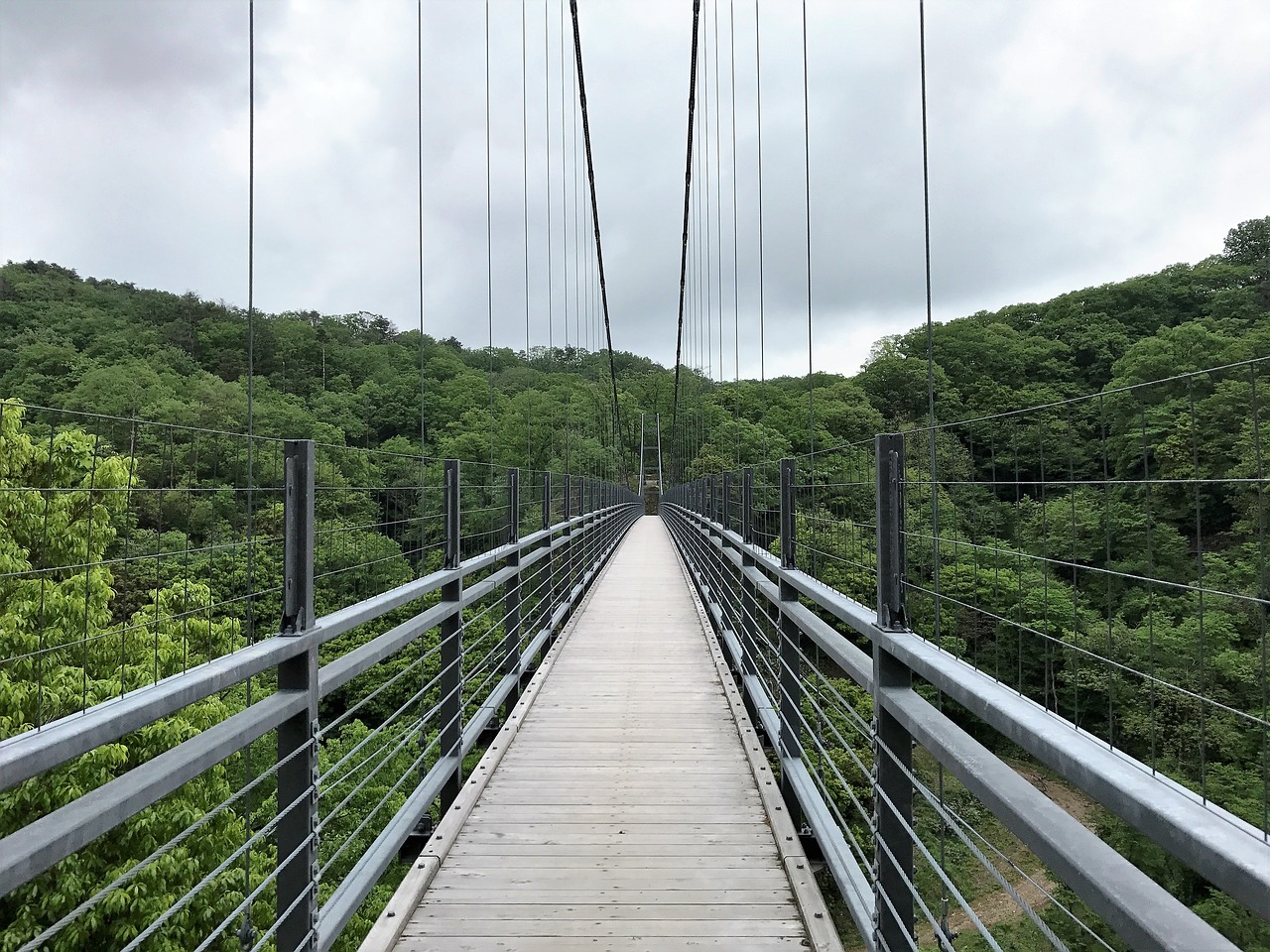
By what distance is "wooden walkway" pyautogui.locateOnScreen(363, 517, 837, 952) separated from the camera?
212 centimetres

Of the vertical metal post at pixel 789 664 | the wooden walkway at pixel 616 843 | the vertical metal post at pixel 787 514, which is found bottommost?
the wooden walkway at pixel 616 843

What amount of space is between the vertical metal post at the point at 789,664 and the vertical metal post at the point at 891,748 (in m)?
0.83

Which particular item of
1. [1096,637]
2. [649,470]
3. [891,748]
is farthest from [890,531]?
[649,470]

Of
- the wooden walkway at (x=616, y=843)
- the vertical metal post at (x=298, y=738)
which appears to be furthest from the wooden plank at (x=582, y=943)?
the vertical metal post at (x=298, y=738)

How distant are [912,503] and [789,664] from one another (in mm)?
1081

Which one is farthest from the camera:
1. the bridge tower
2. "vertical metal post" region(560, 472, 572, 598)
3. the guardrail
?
the bridge tower

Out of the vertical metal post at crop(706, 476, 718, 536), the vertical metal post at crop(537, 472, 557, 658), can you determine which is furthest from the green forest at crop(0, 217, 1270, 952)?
the vertical metal post at crop(537, 472, 557, 658)

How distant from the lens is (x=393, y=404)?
7906 millimetres

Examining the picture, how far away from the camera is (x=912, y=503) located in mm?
1868

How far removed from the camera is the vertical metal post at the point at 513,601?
3.95 m

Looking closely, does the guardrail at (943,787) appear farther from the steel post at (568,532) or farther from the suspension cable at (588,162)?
the suspension cable at (588,162)

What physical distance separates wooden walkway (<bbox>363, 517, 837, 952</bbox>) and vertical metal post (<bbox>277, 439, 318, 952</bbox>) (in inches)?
16.4

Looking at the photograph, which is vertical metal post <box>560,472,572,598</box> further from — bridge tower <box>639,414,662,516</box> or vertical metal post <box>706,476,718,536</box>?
bridge tower <box>639,414,662,516</box>

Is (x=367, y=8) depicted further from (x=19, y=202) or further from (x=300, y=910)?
(x=300, y=910)
